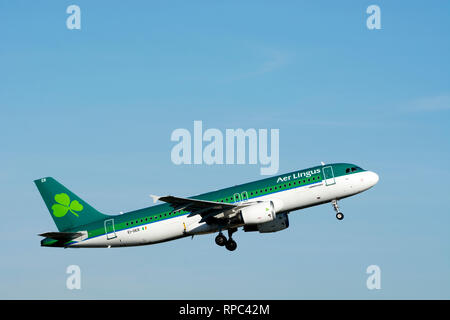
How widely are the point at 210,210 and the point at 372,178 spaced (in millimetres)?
11979

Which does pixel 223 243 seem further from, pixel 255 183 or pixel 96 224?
pixel 96 224

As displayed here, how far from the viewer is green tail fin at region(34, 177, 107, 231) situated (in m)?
62.0

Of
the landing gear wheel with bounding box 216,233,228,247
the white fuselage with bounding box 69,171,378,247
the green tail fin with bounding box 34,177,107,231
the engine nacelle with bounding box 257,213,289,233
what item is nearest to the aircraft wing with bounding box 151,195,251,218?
the white fuselage with bounding box 69,171,378,247

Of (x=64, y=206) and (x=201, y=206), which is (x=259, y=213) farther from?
(x=64, y=206)

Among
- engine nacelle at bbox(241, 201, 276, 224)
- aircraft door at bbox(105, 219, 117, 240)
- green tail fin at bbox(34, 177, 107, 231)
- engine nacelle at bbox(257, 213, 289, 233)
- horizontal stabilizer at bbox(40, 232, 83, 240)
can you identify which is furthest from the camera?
green tail fin at bbox(34, 177, 107, 231)

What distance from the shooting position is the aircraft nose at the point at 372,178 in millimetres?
55531

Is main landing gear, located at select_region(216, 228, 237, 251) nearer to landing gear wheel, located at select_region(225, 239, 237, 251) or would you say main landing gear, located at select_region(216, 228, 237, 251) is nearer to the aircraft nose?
landing gear wheel, located at select_region(225, 239, 237, 251)

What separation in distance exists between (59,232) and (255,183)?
52.1ft

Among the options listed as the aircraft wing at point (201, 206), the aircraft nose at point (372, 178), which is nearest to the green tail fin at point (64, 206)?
the aircraft wing at point (201, 206)

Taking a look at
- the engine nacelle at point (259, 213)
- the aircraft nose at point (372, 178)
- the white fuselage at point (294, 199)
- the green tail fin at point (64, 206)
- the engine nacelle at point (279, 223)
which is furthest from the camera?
A: the green tail fin at point (64, 206)

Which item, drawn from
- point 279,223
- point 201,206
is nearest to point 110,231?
point 201,206

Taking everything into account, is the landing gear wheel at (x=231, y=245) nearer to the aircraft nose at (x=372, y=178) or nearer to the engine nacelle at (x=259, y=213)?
the engine nacelle at (x=259, y=213)
